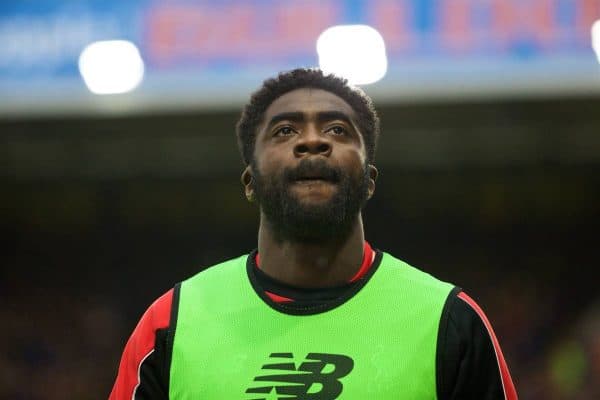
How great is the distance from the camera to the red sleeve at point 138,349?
8.43 ft

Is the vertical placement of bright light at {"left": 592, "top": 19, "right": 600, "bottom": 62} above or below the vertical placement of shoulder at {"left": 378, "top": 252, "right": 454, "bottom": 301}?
above

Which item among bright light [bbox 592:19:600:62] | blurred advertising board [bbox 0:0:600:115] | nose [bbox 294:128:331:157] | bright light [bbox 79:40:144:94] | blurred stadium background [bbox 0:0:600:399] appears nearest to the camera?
nose [bbox 294:128:331:157]

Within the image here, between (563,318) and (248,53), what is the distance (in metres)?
4.19

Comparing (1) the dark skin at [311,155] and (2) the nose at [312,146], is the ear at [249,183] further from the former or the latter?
(2) the nose at [312,146]

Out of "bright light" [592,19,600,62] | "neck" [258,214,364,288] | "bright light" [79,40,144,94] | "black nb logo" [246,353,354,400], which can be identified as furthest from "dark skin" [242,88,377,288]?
"bright light" [79,40,144,94]

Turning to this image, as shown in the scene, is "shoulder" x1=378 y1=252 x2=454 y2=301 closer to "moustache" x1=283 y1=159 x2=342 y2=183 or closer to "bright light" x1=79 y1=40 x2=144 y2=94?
"moustache" x1=283 y1=159 x2=342 y2=183

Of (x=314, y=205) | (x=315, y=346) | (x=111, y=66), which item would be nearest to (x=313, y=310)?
(x=315, y=346)

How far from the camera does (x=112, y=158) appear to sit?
11109mm

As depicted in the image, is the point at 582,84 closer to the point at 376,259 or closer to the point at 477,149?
the point at 477,149

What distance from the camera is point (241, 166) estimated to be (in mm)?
11406

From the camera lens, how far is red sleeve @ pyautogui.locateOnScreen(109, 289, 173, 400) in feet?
8.43

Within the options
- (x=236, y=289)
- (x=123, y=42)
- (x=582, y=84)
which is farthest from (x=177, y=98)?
(x=236, y=289)

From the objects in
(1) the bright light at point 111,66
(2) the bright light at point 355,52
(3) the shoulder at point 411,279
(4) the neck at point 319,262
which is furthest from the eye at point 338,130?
(1) the bright light at point 111,66

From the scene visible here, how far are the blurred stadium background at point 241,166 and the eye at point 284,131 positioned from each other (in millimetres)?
5765
